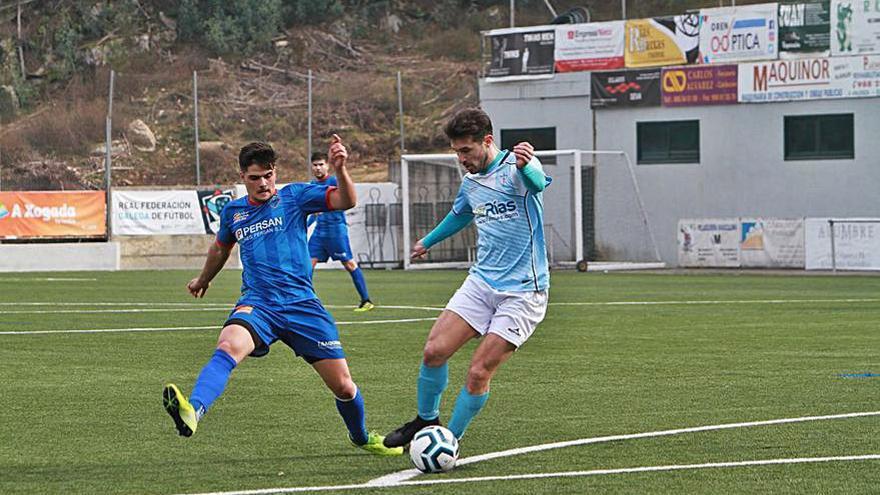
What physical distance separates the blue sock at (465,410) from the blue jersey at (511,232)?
0.60 metres

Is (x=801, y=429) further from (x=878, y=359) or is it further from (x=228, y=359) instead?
(x=878, y=359)

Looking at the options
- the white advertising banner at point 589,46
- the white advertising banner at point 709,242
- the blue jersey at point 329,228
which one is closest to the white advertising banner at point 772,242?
the white advertising banner at point 709,242

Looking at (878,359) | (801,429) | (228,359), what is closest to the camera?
(228,359)

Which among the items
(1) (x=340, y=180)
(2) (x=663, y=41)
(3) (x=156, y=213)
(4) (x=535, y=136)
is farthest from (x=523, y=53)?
(1) (x=340, y=180)

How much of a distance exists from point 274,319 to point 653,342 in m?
8.30

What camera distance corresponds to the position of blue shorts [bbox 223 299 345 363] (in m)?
8.15

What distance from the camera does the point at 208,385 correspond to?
25.5 ft

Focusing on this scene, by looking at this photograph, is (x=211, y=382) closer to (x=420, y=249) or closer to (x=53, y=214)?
(x=420, y=249)

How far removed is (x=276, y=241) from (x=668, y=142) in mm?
32403

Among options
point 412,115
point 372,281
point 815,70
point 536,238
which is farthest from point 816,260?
point 536,238

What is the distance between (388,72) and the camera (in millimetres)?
60188

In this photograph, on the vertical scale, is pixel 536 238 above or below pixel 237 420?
above

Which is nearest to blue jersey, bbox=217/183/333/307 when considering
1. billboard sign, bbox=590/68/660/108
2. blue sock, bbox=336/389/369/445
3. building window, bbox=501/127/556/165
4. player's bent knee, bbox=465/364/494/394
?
blue sock, bbox=336/389/369/445

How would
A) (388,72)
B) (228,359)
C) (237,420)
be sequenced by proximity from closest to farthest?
(228,359)
(237,420)
(388,72)
